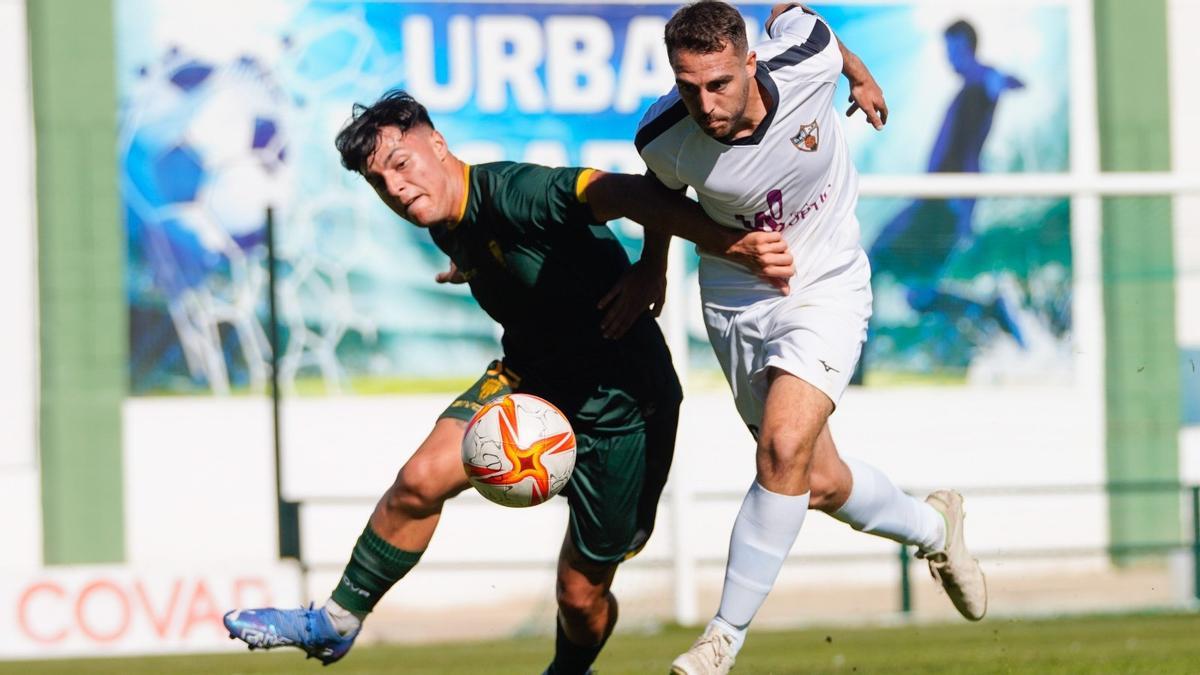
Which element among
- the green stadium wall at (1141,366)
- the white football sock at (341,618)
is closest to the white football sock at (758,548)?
the white football sock at (341,618)

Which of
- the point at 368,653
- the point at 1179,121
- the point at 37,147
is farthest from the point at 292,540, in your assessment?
the point at 1179,121

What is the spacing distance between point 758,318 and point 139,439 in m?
8.41

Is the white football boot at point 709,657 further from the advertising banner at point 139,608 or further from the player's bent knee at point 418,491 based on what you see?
the advertising banner at point 139,608

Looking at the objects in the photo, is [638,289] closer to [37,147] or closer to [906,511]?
[906,511]

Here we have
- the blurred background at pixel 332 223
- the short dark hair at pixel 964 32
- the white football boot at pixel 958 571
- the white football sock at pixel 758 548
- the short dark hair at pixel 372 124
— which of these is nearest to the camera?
the white football sock at pixel 758 548

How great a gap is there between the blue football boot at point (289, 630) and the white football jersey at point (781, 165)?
5.39 feet

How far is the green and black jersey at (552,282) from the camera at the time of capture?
203 inches

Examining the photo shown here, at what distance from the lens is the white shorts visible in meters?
4.95

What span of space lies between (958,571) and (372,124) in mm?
2544

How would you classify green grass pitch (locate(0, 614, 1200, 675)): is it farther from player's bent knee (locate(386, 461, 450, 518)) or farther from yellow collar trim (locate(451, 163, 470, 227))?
yellow collar trim (locate(451, 163, 470, 227))

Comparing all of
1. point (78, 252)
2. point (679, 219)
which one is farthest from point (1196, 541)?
point (78, 252)

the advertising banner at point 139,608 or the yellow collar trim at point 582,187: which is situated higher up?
the yellow collar trim at point 582,187

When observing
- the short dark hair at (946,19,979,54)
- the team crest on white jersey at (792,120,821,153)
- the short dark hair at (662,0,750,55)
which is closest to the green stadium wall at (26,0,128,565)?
the short dark hair at (946,19,979,54)

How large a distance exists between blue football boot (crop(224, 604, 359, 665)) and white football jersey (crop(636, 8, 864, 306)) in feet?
5.39
